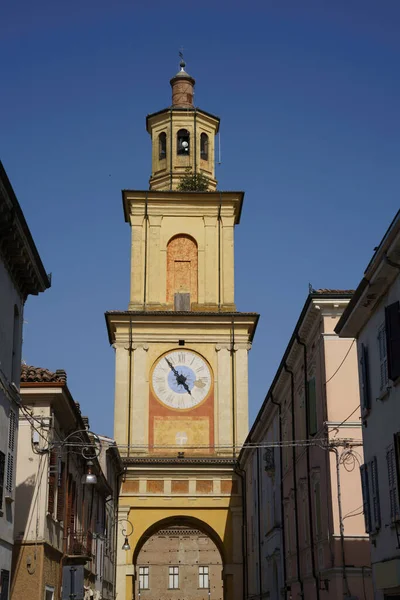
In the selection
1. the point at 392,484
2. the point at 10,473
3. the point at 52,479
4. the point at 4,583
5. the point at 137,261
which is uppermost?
the point at 137,261

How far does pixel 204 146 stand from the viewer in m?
50.8

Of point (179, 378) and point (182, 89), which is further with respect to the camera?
point (182, 89)

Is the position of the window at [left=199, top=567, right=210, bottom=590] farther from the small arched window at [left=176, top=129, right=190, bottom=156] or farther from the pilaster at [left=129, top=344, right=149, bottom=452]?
the small arched window at [left=176, top=129, right=190, bottom=156]

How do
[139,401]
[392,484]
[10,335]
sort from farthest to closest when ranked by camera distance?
[139,401]
[10,335]
[392,484]

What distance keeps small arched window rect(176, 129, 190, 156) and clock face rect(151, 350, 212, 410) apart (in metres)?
11.0

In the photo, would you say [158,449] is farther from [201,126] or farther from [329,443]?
[329,443]

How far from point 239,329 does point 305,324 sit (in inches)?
791

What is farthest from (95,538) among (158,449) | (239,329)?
(239,329)

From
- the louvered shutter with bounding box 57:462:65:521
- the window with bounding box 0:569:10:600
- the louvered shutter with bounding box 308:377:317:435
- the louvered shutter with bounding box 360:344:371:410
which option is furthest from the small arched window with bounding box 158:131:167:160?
the window with bounding box 0:569:10:600

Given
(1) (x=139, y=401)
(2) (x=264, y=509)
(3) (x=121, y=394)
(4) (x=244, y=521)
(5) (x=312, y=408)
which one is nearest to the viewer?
(5) (x=312, y=408)

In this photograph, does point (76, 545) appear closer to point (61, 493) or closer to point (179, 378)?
point (61, 493)

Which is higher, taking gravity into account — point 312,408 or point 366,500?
point 312,408

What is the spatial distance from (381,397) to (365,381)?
1.62m

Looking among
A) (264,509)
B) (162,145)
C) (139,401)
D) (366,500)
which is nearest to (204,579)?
(139,401)
